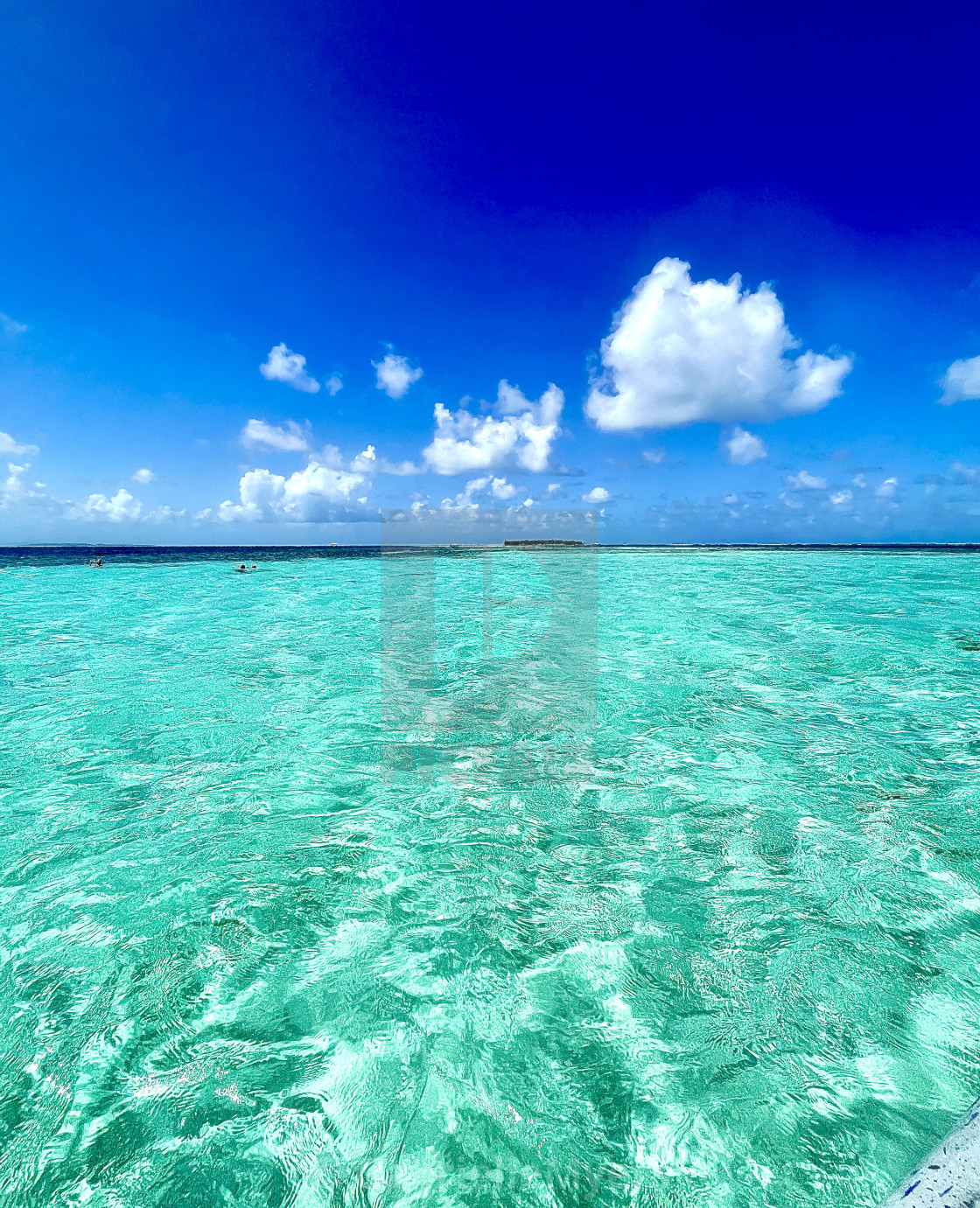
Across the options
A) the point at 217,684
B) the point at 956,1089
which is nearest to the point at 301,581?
the point at 217,684

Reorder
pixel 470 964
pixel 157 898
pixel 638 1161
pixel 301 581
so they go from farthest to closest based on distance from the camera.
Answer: pixel 301 581 → pixel 157 898 → pixel 470 964 → pixel 638 1161

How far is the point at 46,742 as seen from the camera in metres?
5.83

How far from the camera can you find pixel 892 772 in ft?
16.5

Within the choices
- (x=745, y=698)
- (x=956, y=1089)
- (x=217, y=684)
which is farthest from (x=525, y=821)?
(x=217, y=684)

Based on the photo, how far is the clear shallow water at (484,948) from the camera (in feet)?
6.46

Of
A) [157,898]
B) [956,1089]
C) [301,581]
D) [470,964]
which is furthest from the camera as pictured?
[301,581]

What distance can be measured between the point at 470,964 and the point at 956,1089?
7.04 ft

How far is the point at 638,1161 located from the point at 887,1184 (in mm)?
836

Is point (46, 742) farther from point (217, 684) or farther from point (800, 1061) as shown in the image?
point (800, 1061)

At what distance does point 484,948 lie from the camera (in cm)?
296

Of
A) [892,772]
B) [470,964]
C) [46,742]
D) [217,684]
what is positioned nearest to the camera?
[470,964]

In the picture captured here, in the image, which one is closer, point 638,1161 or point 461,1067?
point 638,1161

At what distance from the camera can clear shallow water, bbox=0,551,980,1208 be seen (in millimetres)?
1969

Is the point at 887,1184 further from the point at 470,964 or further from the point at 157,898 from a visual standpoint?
the point at 157,898
